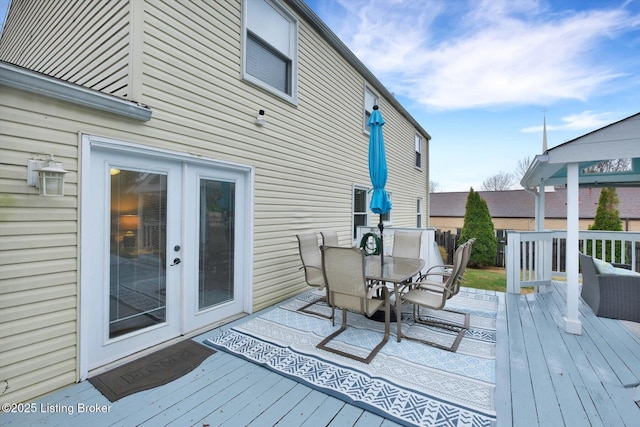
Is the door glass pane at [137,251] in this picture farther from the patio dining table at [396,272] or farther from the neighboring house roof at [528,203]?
the neighboring house roof at [528,203]

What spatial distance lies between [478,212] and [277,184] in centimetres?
915

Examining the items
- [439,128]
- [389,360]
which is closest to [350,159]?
[389,360]

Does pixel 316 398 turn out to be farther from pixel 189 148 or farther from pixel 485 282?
pixel 485 282

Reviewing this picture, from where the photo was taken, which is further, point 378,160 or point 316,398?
point 378,160

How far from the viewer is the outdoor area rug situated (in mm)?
2107

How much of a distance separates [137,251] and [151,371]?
3.94ft

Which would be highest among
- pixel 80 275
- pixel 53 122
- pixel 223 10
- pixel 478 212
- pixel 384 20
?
pixel 384 20

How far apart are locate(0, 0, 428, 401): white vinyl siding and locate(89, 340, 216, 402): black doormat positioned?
32 cm

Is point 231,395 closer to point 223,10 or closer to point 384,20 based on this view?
point 223,10

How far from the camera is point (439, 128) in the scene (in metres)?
19.0

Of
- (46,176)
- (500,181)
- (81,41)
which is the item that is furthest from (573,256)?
(500,181)

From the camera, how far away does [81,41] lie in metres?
3.65

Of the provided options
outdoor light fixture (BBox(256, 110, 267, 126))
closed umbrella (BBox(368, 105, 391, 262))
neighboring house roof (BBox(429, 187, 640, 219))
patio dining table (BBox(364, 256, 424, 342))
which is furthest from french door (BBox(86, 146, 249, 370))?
neighboring house roof (BBox(429, 187, 640, 219))

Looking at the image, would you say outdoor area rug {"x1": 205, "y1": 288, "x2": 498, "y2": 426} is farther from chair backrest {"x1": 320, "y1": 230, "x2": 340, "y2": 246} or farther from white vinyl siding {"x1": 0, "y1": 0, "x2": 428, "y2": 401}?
chair backrest {"x1": 320, "y1": 230, "x2": 340, "y2": 246}
